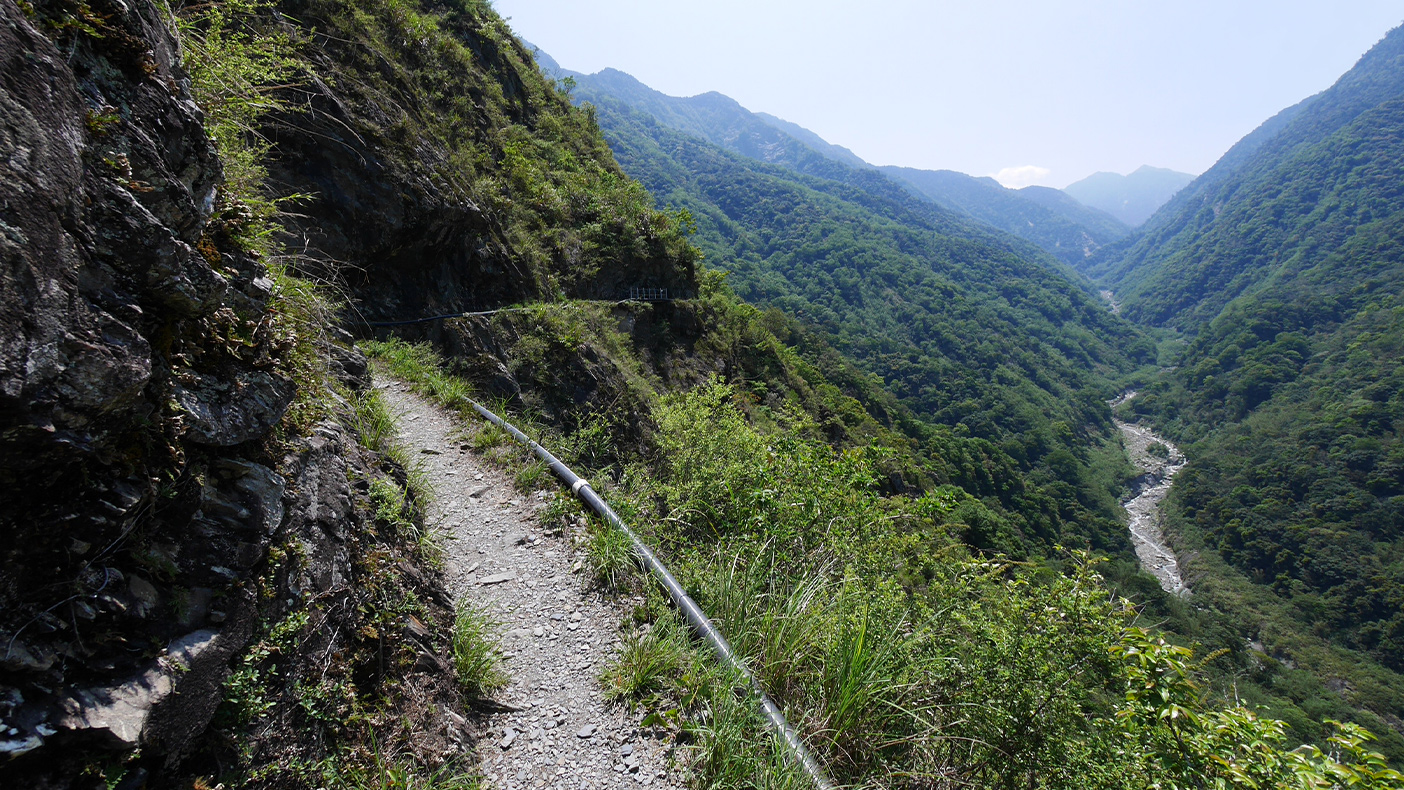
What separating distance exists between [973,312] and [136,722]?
142052mm

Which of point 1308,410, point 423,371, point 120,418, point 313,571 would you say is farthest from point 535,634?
point 1308,410

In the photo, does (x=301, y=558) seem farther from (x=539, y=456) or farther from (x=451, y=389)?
(x=451, y=389)

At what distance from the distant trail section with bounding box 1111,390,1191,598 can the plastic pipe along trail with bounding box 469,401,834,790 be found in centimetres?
7381

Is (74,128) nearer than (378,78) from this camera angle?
Yes

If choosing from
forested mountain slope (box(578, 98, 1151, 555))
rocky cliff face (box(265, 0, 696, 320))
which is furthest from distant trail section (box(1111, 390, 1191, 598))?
rocky cliff face (box(265, 0, 696, 320))

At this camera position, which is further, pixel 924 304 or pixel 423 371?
pixel 924 304

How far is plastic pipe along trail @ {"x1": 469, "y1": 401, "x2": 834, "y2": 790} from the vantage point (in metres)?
2.63

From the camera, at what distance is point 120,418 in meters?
1.74

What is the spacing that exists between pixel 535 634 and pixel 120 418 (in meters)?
2.73

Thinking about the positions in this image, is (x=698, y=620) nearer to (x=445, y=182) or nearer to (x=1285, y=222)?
(x=445, y=182)

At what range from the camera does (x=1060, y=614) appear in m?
3.54

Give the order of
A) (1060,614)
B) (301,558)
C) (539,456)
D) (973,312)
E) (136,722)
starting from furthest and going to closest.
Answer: (973,312), (539,456), (1060,614), (301,558), (136,722)

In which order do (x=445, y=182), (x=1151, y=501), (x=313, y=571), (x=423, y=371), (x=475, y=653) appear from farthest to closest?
(x=1151, y=501) < (x=445, y=182) < (x=423, y=371) < (x=475, y=653) < (x=313, y=571)

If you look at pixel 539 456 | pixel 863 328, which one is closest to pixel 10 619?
pixel 539 456
